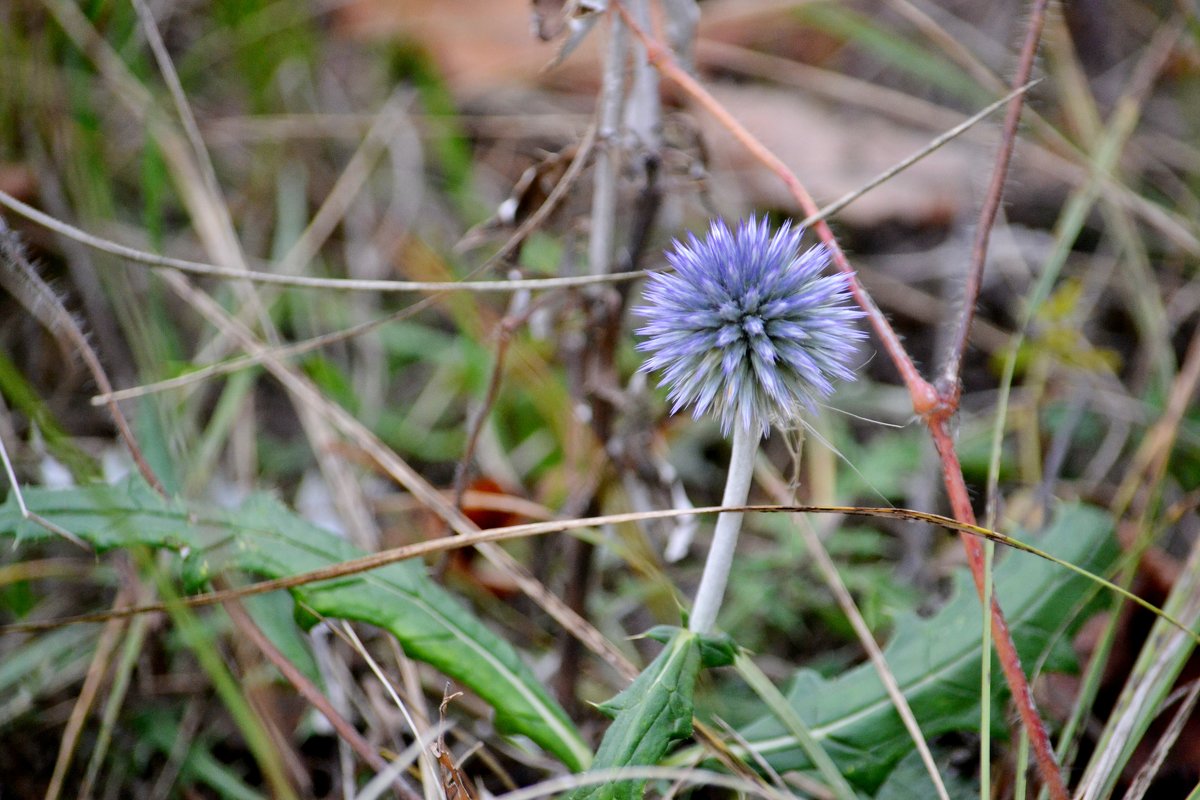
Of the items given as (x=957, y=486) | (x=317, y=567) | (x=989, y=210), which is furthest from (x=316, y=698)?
(x=989, y=210)

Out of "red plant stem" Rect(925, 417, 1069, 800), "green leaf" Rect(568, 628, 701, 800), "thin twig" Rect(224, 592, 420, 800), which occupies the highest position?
"red plant stem" Rect(925, 417, 1069, 800)

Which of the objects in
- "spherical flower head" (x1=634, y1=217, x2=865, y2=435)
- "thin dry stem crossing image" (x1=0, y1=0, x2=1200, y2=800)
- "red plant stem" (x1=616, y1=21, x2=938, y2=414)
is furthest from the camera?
"thin dry stem crossing image" (x1=0, y1=0, x2=1200, y2=800)

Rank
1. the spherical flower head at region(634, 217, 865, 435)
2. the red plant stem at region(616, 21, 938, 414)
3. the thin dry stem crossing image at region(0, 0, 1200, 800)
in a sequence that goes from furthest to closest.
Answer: the thin dry stem crossing image at region(0, 0, 1200, 800)
the red plant stem at region(616, 21, 938, 414)
the spherical flower head at region(634, 217, 865, 435)

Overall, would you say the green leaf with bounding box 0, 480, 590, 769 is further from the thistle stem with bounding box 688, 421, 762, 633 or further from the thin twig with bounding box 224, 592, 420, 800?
the thistle stem with bounding box 688, 421, 762, 633

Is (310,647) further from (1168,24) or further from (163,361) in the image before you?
(1168,24)

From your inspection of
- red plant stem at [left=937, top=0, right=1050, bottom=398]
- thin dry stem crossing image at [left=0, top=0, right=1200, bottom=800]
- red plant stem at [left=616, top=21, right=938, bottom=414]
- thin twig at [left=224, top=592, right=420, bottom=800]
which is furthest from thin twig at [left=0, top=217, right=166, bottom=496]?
red plant stem at [left=937, top=0, right=1050, bottom=398]

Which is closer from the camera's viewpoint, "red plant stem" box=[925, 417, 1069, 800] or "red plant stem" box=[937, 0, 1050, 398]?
"red plant stem" box=[925, 417, 1069, 800]

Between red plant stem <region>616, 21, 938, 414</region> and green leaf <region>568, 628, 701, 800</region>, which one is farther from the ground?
red plant stem <region>616, 21, 938, 414</region>

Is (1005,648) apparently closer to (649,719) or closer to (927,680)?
(927,680)
